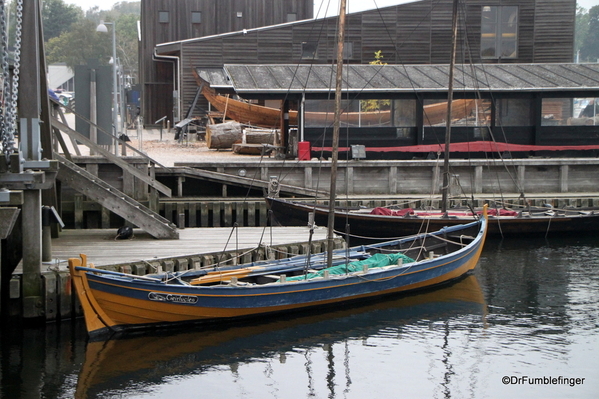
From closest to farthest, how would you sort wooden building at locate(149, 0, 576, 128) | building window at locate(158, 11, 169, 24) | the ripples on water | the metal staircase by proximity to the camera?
the ripples on water, the metal staircase, wooden building at locate(149, 0, 576, 128), building window at locate(158, 11, 169, 24)

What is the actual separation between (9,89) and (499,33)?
1347 inches

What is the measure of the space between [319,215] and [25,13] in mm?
12421

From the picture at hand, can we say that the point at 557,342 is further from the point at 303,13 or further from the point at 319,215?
the point at 303,13

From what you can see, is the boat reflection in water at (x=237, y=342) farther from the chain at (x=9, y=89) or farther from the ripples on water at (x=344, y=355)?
the chain at (x=9, y=89)

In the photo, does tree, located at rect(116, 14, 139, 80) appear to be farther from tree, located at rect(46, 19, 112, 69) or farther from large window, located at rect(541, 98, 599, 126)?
large window, located at rect(541, 98, 599, 126)

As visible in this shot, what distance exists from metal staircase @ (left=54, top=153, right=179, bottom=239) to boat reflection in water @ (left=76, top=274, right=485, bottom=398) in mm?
4189

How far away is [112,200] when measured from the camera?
17688mm

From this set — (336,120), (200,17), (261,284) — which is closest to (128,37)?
(200,17)

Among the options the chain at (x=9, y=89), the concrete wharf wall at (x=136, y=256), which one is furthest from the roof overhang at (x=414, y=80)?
the chain at (x=9, y=89)

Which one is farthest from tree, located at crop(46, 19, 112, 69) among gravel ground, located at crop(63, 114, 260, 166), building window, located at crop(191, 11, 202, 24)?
gravel ground, located at crop(63, 114, 260, 166)

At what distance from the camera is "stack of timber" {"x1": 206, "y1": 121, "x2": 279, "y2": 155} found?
33781 mm

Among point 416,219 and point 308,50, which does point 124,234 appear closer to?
point 416,219

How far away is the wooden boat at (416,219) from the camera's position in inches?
931

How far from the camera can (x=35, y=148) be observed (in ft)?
44.7
